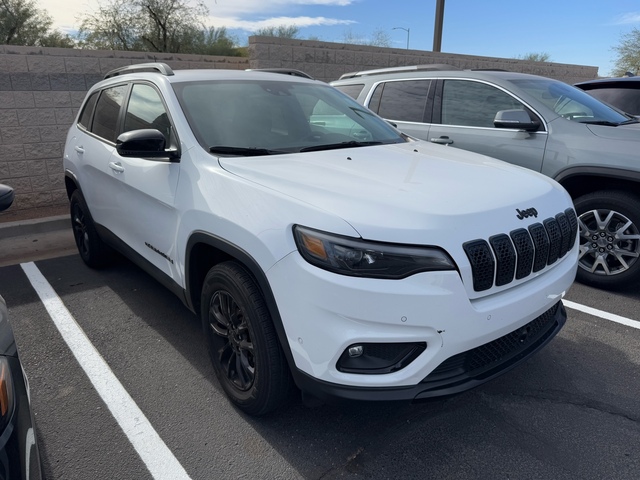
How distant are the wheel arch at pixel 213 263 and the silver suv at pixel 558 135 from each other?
2.34 metres

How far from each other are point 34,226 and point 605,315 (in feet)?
20.9

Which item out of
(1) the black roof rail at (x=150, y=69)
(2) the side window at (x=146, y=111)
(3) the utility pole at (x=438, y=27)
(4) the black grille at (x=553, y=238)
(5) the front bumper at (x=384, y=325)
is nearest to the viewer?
(5) the front bumper at (x=384, y=325)

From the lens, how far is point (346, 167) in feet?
8.60

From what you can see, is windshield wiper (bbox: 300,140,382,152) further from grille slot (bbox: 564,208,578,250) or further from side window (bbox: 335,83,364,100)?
side window (bbox: 335,83,364,100)

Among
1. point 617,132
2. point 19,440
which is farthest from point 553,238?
point 19,440

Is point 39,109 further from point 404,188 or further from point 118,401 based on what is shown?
point 404,188

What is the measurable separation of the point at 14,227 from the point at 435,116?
5.25 meters

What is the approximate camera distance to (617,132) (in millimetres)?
4090

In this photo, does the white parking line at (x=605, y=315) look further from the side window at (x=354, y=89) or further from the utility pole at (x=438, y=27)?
the utility pole at (x=438, y=27)

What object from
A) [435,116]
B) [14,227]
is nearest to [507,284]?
[435,116]

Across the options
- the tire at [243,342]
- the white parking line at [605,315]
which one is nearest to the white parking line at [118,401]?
the tire at [243,342]

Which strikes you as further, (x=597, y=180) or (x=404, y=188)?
(x=597, y=180)

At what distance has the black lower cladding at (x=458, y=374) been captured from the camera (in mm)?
2002

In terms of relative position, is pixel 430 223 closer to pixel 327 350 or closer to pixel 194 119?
pixel 327 350
